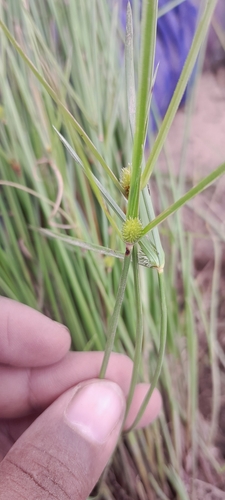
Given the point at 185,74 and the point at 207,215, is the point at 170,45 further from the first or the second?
the point at 185,74

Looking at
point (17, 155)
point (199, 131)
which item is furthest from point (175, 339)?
point (199, 131)

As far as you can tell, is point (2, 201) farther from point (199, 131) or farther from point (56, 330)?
point (199, 131)

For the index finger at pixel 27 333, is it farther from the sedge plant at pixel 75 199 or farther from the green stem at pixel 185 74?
the green stem at pixel 185 74

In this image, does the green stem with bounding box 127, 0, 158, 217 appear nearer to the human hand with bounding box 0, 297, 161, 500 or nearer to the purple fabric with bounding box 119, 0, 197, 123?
the human hand with bounding box 0, 297, 161, 500

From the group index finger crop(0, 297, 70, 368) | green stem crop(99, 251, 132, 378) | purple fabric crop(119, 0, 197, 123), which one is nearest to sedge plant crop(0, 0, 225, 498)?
index finger crop(0, 297, 70, 368)

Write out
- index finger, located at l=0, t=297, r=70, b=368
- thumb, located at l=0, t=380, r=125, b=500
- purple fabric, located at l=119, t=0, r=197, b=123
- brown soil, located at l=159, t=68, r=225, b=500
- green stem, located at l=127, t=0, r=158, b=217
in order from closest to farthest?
green stem, located at l=127, t=0, r=158, b=217
thumb, located at l=0, t=380, r=125, b=500
index finger, located at l=0, t=297, r=70, b=368
brown soil, located at l=159, t=68, r=225, b=500
purple fabric, located at l=119, t=0, r=197, b=123

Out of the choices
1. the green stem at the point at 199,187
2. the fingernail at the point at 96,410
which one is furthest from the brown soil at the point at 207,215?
the green stem at the point at 199,187

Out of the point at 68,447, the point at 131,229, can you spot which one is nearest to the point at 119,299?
the point at 131,229
